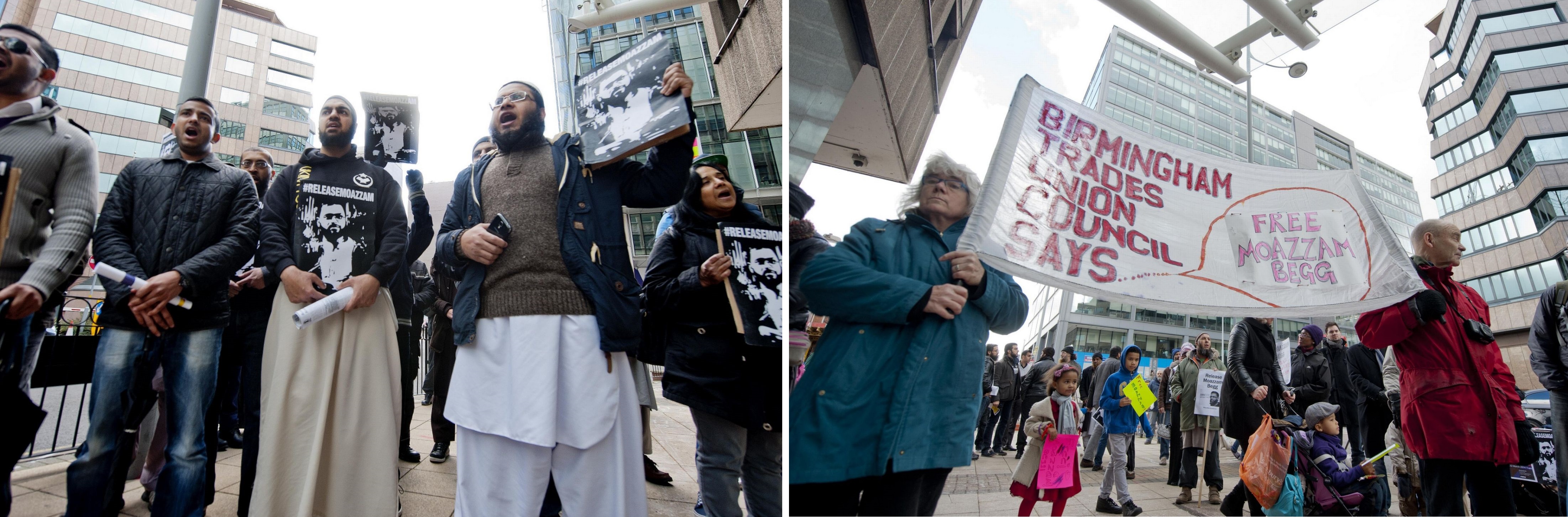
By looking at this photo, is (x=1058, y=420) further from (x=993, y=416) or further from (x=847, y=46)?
(x=847, y=46)

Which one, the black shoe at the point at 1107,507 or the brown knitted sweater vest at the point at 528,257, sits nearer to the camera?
the brown knitted sweater vest at the point at 528,257

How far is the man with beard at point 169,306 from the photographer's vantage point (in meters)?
1.84

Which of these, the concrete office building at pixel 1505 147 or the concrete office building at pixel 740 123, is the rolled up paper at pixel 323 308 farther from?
the concrete office building at pixel 1505 147

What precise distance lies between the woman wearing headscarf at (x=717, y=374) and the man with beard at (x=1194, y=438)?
1525 mm

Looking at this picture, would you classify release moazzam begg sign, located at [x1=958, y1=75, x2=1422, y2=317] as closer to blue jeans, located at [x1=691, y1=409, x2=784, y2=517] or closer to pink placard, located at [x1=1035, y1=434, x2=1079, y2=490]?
pink placard, located at [x1=1035, y1=434, x2=1079, y2=490]

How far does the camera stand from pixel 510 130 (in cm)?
212

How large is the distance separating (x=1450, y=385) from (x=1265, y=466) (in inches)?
31.9

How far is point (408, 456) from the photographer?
3.34 metres

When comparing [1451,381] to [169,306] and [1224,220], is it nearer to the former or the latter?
[1224,220]

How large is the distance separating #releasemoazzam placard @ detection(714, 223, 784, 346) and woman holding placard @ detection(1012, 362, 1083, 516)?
85 centimetres

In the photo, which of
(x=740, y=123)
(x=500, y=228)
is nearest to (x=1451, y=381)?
(x=500, y=228)

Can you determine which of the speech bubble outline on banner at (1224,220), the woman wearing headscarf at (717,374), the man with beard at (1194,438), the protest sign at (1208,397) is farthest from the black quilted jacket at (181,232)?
the protest sign at (1208,397)

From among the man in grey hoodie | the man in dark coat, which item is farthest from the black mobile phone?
the man in dark coat

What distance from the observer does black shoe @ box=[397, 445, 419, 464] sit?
3305 mm
